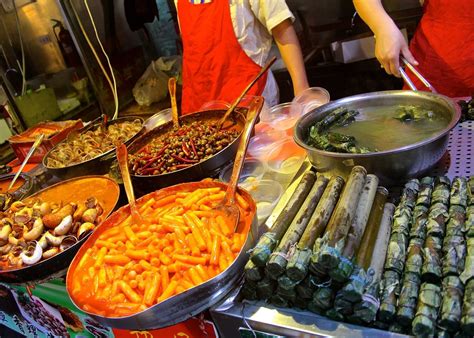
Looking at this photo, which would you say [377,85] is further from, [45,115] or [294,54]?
[45,115]

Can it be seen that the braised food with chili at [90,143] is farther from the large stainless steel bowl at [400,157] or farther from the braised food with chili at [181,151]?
the large stainless steel bowl at [400,157]

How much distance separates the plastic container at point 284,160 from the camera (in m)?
1.80

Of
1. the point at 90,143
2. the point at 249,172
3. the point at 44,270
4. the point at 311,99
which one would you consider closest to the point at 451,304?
the point at 249,172

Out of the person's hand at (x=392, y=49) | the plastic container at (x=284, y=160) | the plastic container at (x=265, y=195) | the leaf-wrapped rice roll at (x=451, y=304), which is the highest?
the person's hand at (x=392, y=49)

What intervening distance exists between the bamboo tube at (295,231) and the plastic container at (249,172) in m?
0.41

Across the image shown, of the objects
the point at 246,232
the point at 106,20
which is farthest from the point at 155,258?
the point at 106,20

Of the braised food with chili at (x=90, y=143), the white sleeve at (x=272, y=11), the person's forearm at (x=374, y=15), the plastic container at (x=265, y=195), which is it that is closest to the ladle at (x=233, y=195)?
the plastic container at (x=265, y=195)

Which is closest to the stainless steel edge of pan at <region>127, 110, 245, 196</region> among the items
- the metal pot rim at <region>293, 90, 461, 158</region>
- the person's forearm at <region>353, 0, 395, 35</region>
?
the metal pot rim at <region>293, 90, 461, 158</region>

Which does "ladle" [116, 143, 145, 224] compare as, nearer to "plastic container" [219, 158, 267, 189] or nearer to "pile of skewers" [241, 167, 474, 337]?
"plastic container" [219, 158, 267, 189]

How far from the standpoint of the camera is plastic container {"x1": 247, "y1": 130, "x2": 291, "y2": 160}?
6.64ft

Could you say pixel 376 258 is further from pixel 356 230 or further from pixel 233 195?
pixel 233 195

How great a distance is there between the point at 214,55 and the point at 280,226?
83.7 inches

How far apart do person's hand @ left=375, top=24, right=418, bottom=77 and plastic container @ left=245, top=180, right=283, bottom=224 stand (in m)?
0.86

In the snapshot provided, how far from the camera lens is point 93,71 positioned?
198 inches
